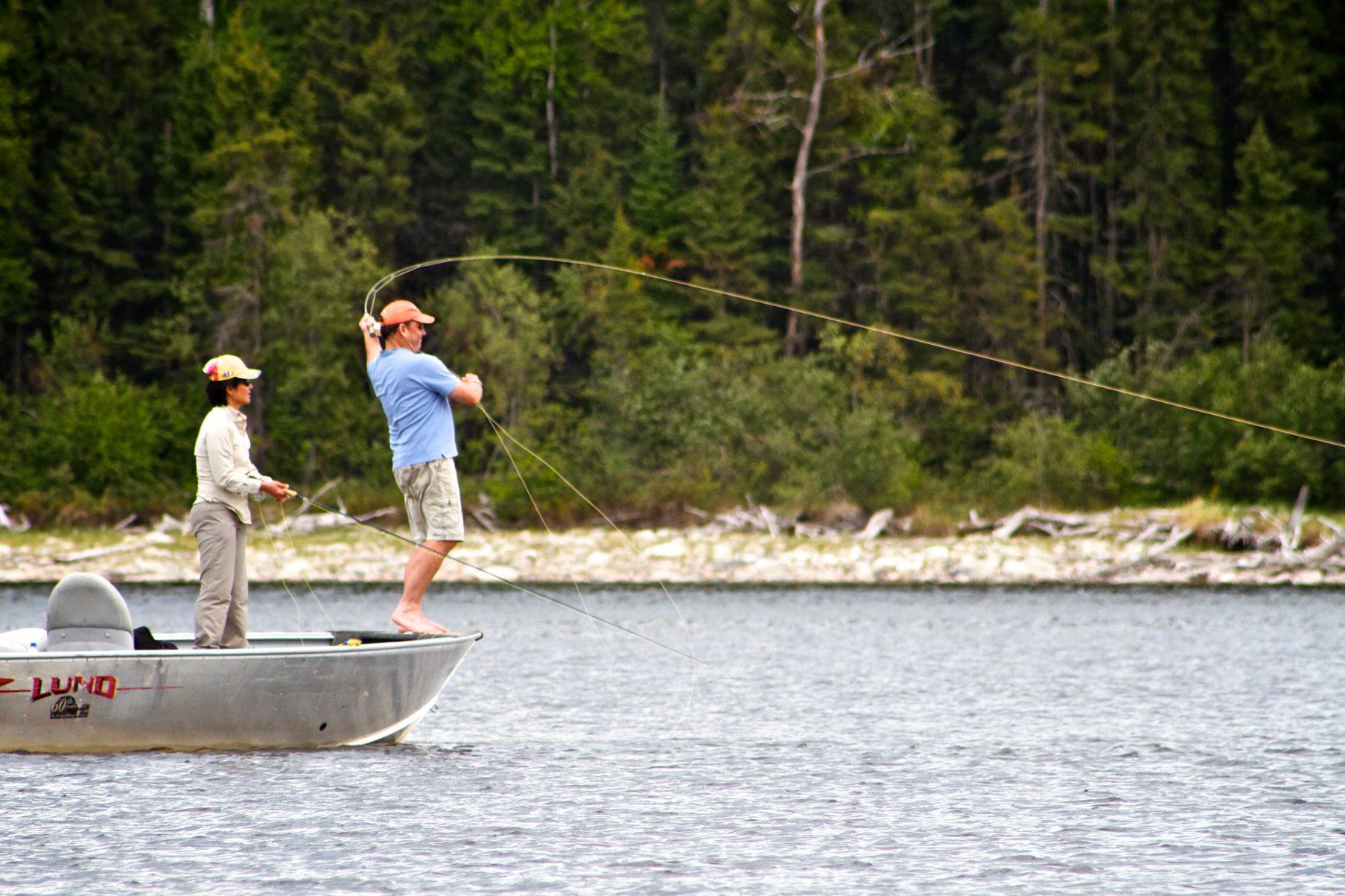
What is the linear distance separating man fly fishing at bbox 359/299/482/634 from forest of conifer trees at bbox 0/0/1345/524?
23.1 metres

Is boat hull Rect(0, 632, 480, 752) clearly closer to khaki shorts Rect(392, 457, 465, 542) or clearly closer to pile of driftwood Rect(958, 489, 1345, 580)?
khaki shorts Rect(392, 457, 465, 542)

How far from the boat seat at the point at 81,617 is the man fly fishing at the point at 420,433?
1.59 meters

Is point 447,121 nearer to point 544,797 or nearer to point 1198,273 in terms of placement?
point 1198,273

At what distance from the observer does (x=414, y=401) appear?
9828 mm

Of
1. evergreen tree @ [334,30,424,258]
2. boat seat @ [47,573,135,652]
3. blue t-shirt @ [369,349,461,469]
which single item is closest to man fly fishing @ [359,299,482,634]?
blue t-shirt @ [369,349,461,469]

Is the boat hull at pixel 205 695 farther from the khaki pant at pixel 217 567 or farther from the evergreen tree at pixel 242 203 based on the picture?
the evergreen tree at pixel 242 203

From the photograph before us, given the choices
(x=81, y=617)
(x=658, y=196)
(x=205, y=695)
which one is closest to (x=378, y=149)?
(x=658, y=196)

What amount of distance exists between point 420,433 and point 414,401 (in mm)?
182

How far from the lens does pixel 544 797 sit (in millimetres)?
9047

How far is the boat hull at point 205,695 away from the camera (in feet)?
30.1

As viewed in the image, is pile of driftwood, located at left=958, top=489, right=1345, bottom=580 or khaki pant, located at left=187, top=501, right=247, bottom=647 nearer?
khaki pant, located at left=187, top=501, right=247, bottom=647

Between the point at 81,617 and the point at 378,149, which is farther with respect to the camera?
the point at 378,149

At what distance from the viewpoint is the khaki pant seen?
933cm

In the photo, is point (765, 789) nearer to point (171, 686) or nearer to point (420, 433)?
point (420, 433)
